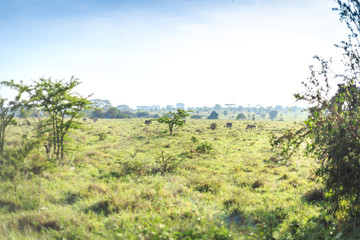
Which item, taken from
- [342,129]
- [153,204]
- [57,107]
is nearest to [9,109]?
[57,107]

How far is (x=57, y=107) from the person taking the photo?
12414 millimetres

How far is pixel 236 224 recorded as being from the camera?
19.4 feet

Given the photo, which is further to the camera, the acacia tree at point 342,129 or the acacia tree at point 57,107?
the acacia tree at point 57,107

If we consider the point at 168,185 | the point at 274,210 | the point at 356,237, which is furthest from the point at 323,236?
the point at 168,185

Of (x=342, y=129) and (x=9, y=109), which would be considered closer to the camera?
(x=342, y=129)

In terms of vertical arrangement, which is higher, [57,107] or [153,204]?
[57,107]

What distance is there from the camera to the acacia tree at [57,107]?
1188 cm

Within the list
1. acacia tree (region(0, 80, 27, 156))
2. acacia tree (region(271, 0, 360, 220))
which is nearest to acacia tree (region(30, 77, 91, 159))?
acacia tree (region(0, 80, 27, 156))

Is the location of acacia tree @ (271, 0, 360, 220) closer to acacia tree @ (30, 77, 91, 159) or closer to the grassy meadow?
Result: the grassy meadow

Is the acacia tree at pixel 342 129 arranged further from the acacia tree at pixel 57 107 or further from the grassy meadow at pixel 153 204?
the acacia tree at pixel 57 107

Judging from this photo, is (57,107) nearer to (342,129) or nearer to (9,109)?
(9,109)

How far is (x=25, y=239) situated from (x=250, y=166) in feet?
38.9

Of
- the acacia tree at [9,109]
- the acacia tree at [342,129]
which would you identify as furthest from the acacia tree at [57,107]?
the acacia tree at [342,129]

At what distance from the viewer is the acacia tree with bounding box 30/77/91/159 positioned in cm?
A: 1188
